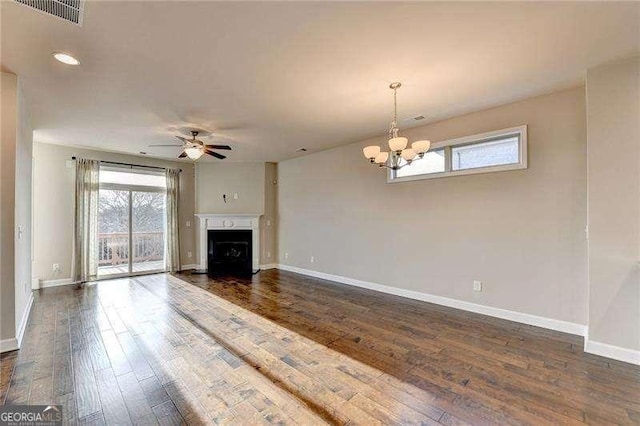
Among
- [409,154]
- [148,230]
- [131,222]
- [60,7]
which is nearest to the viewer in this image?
[60,7]

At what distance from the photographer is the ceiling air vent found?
175 cm

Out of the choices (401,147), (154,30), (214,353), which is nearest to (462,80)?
(401,147)

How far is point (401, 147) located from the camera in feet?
9.12

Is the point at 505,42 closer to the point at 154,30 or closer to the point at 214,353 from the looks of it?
the point at 154,30

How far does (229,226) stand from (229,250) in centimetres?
63

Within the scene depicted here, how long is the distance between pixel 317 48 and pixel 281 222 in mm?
5068

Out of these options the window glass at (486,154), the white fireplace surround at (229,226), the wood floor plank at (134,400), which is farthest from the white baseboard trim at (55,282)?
the window glass at (486,154)

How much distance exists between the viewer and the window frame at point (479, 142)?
3.34 meters

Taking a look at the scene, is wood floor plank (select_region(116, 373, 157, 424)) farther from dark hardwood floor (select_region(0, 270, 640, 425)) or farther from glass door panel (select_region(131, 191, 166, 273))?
glass door panel (select_region(131, 191, 166, 273))

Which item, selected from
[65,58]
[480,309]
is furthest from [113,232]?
[480,309]

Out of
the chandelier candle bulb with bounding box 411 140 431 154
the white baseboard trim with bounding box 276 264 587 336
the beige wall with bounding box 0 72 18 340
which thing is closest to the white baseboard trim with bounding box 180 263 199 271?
the white baseboard trim with bounding box 276 264 587 336

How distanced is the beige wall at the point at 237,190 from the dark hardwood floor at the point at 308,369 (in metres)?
3.27

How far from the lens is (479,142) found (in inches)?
148

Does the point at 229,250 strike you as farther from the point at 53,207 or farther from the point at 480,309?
the point at 480,309
